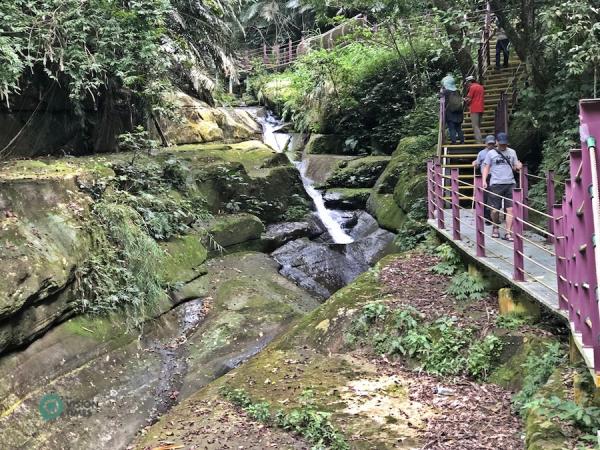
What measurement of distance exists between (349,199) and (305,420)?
394 inches

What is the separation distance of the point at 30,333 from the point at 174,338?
2184mm

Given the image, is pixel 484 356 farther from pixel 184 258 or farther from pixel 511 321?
pixel 184 258

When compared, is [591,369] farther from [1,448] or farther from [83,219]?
[83,219]

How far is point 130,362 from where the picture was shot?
24.4ft

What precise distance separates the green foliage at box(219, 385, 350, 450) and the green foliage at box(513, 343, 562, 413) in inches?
66.5

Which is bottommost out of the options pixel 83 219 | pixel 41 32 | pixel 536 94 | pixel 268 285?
pixel 268 285

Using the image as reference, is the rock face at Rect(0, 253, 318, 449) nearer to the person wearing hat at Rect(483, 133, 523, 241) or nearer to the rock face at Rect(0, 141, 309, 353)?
the rock face at Rect(0, 141, 309, 353)

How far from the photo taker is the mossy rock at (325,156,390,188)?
51.8 ft

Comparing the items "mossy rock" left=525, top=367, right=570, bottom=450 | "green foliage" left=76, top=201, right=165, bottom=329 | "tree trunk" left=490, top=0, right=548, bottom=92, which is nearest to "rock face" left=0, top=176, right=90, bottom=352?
"green foliage" left=76, top=201, right=165, bottom=329

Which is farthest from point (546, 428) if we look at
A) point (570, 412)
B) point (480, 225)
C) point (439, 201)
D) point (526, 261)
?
point (439, 201)

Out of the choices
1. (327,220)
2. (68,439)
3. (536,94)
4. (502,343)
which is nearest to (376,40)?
(327,220)

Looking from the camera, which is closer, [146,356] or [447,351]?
[447,351]

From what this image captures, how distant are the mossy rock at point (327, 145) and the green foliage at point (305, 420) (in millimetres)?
13269

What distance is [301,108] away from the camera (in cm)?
2067
